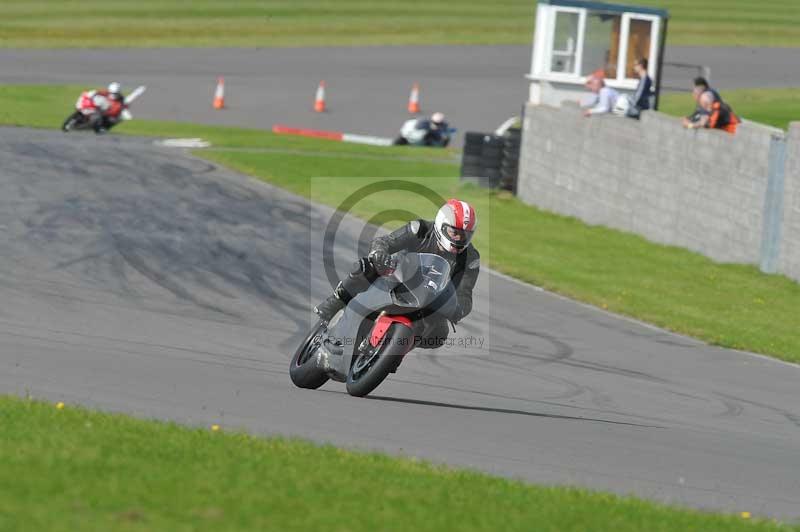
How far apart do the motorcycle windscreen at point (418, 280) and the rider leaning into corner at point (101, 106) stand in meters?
20.5

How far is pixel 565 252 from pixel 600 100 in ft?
15.1

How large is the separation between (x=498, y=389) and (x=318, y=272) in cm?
550

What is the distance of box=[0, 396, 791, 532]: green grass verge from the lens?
5551 mm

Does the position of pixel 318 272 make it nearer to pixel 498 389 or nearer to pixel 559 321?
pixel 559 321

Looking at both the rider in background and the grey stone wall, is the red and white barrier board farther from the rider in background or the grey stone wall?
the grey stone wall

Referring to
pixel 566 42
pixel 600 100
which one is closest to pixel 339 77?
pixel 566 42

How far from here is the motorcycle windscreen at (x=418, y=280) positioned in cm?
899

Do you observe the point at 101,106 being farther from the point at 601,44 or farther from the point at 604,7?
the point at 604,7

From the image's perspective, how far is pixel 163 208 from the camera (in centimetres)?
1883

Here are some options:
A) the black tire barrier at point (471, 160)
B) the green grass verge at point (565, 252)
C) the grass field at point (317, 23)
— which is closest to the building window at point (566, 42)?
the black tire barrier at point (471, 160)

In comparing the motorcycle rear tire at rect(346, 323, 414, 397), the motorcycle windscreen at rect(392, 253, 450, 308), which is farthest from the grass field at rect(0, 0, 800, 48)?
the motorcycle windscreen at rect(392, 253, 450, 308)

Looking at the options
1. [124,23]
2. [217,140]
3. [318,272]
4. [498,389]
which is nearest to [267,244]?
[318,272]

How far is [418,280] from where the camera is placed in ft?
29.6

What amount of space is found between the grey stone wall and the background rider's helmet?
31.5 ft
